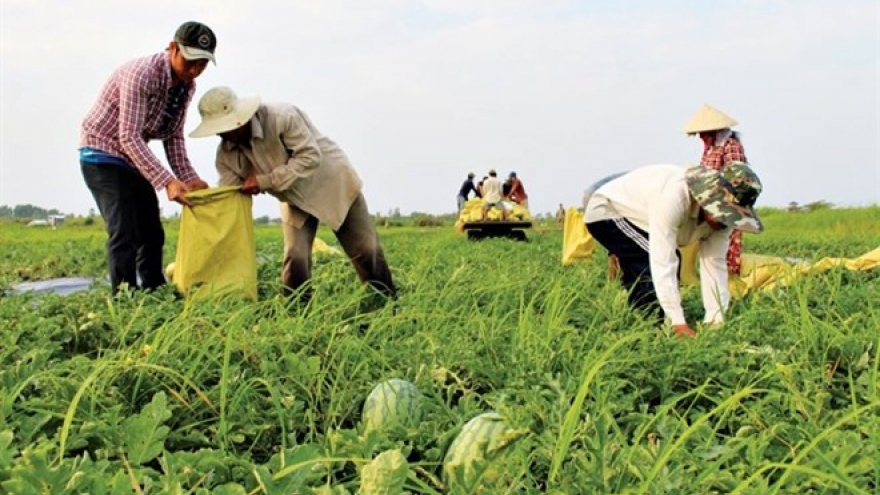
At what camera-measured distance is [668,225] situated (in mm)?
3820

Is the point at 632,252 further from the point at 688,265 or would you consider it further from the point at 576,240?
the point at 576,240

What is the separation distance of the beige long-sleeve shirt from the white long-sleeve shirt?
133 cm

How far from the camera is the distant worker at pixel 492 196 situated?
14.7m

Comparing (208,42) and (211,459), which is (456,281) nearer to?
(208,42)

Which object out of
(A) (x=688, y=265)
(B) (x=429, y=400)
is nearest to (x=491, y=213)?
(A) (x=688, y=265)

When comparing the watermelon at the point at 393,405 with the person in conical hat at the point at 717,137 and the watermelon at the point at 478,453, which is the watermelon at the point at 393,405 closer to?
the watermelon at the point at 478,453

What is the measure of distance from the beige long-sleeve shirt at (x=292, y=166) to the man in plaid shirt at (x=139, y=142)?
209mm

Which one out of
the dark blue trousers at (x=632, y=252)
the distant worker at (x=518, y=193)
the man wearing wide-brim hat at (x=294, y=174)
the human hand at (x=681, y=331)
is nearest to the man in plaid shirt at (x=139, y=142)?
the man wearing wide-brim hat at (x=294, y=174)

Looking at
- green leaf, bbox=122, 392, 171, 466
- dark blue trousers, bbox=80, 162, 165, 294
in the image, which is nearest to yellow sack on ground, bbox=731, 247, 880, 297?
dark blue trousers, bbox=80, 162, 165, 294

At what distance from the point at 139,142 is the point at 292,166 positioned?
2.28ft

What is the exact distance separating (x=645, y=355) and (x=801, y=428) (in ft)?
2.13

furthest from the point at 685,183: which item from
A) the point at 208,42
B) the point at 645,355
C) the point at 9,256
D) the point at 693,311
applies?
the point at 9,256

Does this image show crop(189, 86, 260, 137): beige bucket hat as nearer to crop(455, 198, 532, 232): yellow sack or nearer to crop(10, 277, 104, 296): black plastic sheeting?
crop(10, 277, 104, 296): black plastic sheeting

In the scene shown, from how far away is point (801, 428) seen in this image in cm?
200
